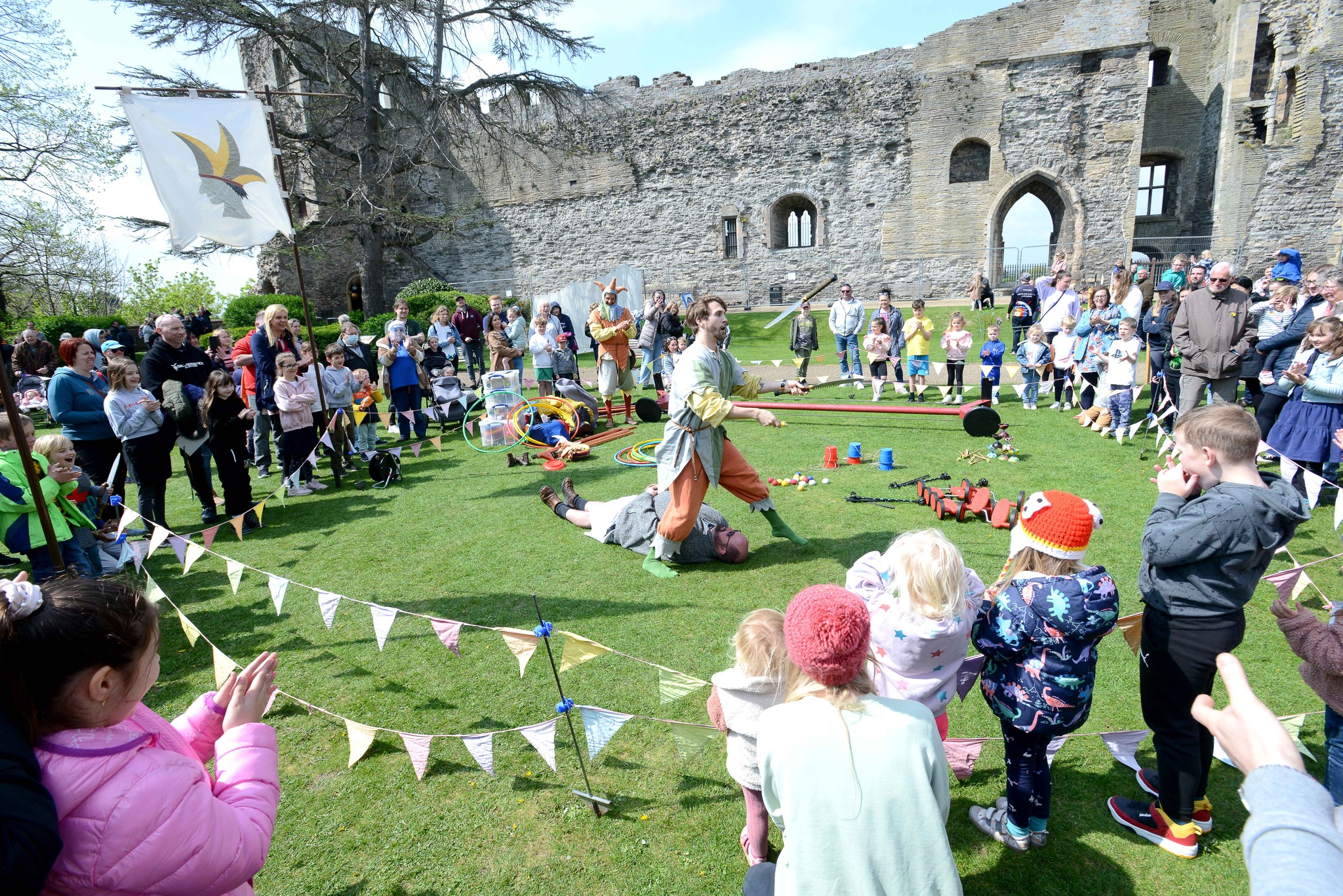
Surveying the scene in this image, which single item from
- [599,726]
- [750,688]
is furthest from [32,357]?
[750,688]

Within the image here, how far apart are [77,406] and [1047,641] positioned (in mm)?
8075

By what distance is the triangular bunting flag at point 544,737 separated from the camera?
310 centimetres

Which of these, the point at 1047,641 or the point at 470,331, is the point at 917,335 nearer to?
the point at 470,331

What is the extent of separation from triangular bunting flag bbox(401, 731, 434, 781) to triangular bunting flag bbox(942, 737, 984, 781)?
2.44 meters

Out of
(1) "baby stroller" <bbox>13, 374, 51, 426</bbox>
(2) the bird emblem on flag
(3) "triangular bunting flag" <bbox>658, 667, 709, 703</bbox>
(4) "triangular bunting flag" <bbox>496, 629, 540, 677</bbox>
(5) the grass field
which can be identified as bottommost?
(5) the grass field

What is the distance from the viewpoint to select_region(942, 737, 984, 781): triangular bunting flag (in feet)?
10.3

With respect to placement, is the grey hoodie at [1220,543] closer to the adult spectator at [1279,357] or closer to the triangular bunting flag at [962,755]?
the triangular bunting flag at [962,755]

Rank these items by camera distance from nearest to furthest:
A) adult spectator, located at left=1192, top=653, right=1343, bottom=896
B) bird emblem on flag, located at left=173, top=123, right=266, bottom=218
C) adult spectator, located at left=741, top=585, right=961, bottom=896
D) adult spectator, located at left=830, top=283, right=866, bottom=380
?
adult spectator, located at left=1192, top=653, right=1343, bottom=896 < adult spectator, located at left=741, top=585, right=961, bottom=896 < bird emblem on flag, located at left=173, top=123, right=266, bottom=218 < adult spectator, located at left=830, top=283, right=866, bottom=380

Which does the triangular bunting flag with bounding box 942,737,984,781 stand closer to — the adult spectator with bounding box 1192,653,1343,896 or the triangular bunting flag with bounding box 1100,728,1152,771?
the triangular bunting flag with bounding box 1100,728,1152,771

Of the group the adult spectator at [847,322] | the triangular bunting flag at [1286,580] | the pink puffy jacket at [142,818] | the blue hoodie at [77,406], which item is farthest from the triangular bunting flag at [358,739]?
the adult spectator at [847,322]

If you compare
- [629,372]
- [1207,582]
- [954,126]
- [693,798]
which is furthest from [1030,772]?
[954,126]

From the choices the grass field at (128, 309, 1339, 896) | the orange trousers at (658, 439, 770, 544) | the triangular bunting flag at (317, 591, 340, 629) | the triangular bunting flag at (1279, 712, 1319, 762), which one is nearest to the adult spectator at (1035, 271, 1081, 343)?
the grass field at (128, 309, 1339, 896)

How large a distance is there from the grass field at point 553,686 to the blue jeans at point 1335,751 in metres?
0.50

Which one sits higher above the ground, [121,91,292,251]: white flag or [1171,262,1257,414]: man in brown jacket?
[121,91,292,251]: white flag
